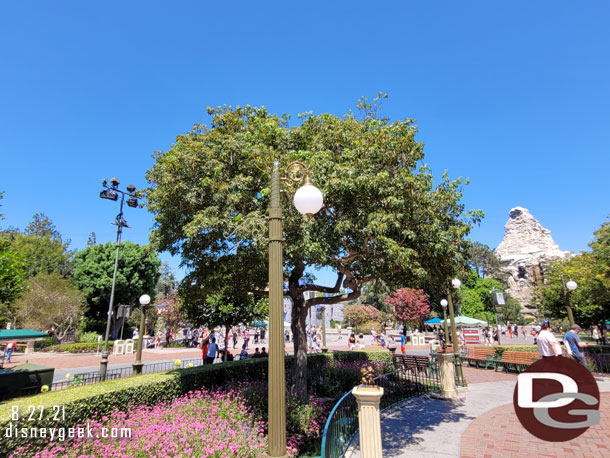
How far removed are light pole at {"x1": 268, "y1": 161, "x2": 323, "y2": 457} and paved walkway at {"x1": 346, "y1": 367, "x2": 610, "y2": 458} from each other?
13.9 ft

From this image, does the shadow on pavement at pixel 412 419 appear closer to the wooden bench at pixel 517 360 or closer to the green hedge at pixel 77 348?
the wooden bench at pixel 517 360

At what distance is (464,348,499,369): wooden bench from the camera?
56.1 ft

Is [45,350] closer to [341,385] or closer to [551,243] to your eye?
[341,385]

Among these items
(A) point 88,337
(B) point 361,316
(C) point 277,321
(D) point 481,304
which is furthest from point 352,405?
(D) point 481,304

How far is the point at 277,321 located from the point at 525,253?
107 m

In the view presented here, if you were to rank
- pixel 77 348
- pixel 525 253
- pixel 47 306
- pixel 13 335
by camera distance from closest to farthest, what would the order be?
pixel 13 335 < pixel 77 348 < pixel 47 306 < pixel 525 253

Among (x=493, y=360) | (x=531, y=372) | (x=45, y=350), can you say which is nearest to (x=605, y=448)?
(x=531, y=372)

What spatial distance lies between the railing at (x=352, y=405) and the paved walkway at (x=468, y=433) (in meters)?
0.36

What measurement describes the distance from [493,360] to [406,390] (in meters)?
8.03

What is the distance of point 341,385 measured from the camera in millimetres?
12664

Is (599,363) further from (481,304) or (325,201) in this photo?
(481,304)

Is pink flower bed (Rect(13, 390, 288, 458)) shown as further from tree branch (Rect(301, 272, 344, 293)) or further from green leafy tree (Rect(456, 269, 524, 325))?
green leafy tree (Rect(456, 269, 524, 325))

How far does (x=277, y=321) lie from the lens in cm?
351

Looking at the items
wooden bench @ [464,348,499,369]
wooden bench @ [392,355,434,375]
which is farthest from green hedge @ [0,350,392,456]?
wooden bench @ [464,348,499,369]
